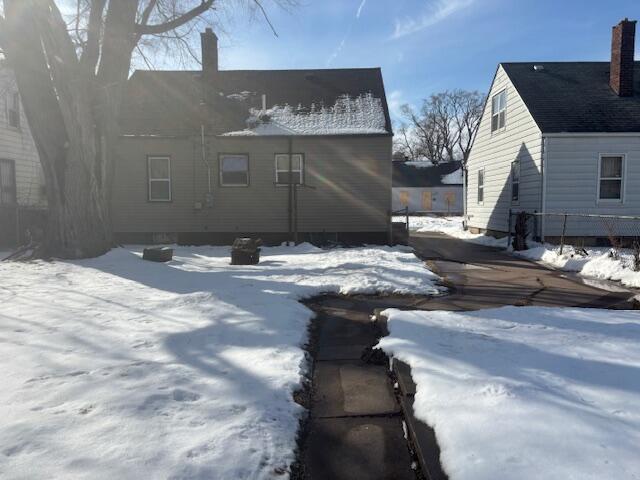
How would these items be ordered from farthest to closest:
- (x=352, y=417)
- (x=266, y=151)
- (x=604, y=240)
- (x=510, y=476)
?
1. (x=266, y=151)
2. (x=604, y=240)
3. (x=352, y=417)
4. (x=510, y=476)

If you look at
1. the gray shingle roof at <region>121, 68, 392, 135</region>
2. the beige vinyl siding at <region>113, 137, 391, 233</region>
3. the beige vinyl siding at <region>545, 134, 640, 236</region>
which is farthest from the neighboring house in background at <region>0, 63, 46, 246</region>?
the beige vinyl siding at <region>545, 134, 640, 236</region>

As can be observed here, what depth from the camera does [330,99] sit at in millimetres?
16516

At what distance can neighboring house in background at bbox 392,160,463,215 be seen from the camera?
43125mm

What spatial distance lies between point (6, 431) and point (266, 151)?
12857mm

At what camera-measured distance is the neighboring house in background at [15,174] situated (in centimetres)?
1454

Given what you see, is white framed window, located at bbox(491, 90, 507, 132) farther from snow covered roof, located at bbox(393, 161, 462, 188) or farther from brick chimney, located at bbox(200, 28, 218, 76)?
snow covered roof, located at bbox(393, 161, 462, 188)

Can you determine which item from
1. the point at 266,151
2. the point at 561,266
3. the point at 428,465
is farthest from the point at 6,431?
the point at 266,151

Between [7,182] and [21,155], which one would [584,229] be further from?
[21,155]

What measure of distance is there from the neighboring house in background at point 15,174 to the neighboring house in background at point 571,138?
1590 centimetres

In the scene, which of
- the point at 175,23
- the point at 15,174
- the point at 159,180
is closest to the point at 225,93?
the point at 159,180

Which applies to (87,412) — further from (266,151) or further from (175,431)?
(266,151)

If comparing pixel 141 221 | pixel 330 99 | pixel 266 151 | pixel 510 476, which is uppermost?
pixel 330 99

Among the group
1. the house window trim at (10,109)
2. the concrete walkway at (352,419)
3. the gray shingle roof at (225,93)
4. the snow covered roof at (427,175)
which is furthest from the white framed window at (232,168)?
the snow covered roof at (427,175)

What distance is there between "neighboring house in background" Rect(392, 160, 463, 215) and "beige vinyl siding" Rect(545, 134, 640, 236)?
94.6 feet
